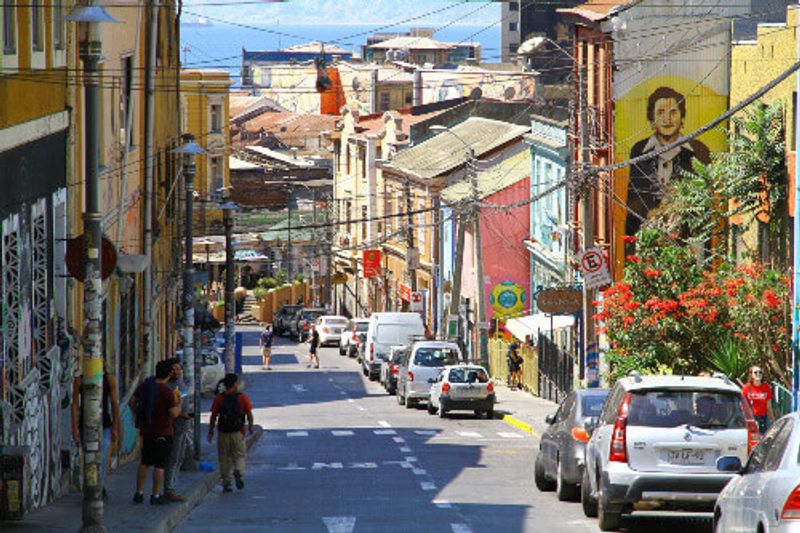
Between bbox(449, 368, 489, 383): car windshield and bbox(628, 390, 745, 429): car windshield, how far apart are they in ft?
80.4

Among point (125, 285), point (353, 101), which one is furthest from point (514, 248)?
point (353, 101)

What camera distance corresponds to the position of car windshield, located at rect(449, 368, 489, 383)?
41.8 metres

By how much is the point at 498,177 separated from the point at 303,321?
1904 cm

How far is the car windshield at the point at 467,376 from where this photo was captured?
41.8 meters

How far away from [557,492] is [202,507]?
Result: 442 centimetres

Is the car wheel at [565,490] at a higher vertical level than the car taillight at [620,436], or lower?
lower

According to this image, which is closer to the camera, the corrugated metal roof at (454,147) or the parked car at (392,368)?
the parked car at (392,368)

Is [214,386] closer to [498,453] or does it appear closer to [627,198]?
[627,198]

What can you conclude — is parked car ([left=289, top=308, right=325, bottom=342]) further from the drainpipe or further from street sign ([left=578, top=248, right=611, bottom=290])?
the drainpipe

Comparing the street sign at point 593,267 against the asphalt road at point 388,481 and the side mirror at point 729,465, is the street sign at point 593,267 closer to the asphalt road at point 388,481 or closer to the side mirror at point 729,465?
the asphalt road at point 388,481

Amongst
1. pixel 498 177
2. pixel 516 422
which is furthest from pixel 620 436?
pixel 498 177

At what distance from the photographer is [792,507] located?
11258 millimetres

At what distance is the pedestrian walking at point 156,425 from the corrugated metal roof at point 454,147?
5130cm

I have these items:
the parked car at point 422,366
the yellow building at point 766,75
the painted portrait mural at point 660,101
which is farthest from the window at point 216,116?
the yellow building at point 766,75
